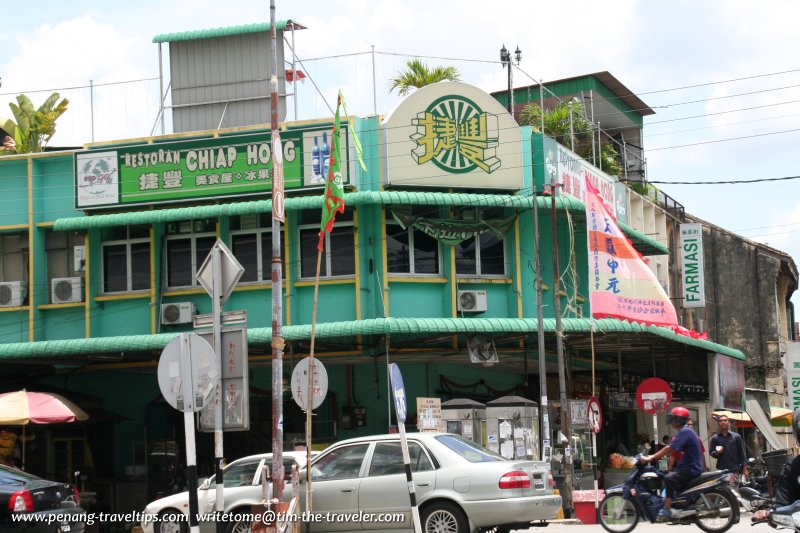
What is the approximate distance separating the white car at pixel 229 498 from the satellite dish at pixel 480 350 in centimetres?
795

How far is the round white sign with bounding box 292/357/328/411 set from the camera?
18422mm

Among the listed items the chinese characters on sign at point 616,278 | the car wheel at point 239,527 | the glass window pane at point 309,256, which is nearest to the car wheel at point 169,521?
the car wheel at point 239,527

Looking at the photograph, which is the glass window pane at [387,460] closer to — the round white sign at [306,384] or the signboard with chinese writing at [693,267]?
the round white sign at [306,384]

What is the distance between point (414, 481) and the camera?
47.3 feet

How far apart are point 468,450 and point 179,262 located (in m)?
12.8

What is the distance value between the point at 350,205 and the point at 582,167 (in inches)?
285

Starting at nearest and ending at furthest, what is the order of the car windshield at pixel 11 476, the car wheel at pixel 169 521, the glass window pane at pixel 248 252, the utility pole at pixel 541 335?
the car windshield at pixel 11 476, the car wheel at pixel 169 521, the utility pole at pixel 541 335, the glass window pane at pixel 248 252

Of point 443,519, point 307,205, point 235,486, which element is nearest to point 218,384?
→ point 443,519

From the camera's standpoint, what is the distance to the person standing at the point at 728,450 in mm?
18984

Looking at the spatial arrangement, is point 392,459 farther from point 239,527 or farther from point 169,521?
point 169,521

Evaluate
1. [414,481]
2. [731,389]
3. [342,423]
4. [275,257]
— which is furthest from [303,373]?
[731,389]

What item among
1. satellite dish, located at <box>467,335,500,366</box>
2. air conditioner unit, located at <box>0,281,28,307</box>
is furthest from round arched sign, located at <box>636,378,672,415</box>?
air conditioner unit, located at <box>0,281,28,307</box>

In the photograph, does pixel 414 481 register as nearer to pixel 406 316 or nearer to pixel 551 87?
pixel 406 316

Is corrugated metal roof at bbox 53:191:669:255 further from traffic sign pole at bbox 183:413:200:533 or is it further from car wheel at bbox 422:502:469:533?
traffic sign pole at bbox 183:413:200:533
